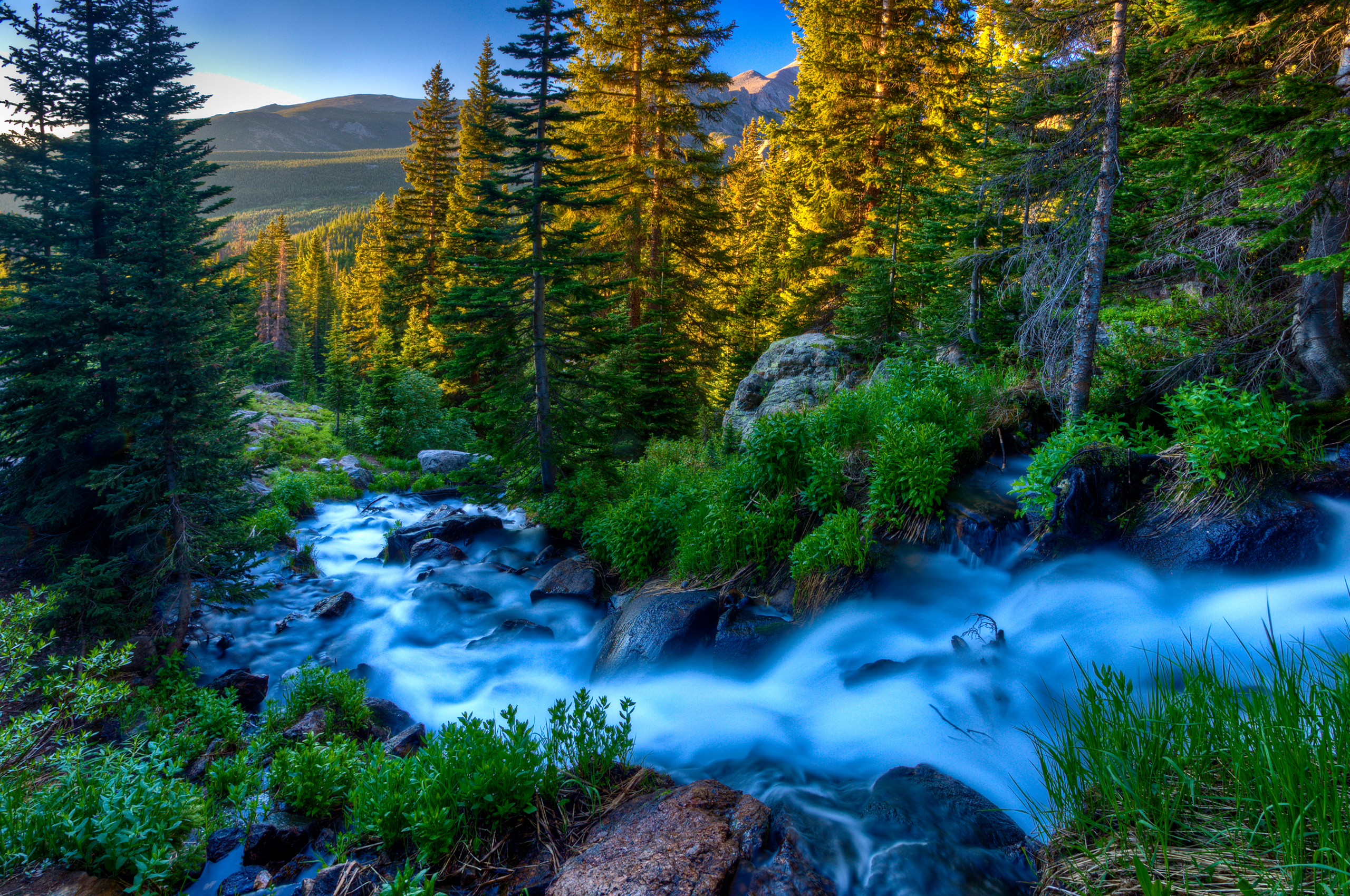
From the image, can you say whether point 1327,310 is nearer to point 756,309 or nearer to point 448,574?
point 448,574

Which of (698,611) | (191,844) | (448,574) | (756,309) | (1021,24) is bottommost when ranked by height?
(448,574)

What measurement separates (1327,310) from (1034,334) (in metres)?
3.11

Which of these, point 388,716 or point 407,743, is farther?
point 388,716

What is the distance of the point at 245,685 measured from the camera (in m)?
8.74

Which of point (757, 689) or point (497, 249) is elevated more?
point (497, 249)

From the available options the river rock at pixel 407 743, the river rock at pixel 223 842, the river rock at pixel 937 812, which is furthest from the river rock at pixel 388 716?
the river rock at pixel 937 812

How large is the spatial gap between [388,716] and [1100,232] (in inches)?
464

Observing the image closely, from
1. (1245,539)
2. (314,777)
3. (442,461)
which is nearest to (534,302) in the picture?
(314,777)

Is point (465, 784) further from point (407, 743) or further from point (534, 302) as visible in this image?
point (534, 302)

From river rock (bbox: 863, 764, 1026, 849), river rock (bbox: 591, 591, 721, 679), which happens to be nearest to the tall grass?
river rock (bbox: 863, 764, 1026, 849)

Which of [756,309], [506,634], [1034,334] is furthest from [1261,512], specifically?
[756,309]

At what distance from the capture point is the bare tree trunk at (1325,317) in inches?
261

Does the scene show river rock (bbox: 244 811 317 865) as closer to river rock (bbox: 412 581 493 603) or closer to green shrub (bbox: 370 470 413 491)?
river rock (bbox: 412 581 493 603)

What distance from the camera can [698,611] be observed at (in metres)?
8.05
